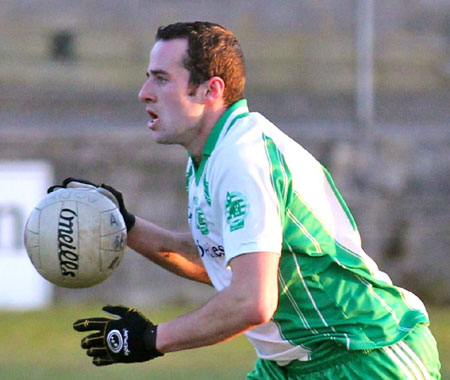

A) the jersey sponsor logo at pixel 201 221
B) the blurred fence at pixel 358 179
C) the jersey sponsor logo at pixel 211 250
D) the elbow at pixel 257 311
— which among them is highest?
the jersey sponsor logo at pixel 201 221

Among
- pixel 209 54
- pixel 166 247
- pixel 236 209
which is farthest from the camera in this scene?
pixel 166 247

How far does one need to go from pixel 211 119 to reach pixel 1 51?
8458 millimetres

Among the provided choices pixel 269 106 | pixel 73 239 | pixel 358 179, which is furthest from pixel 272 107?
pixel 73 239

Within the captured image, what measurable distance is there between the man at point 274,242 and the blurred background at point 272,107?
7.52 meters

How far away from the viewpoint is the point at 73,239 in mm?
4492

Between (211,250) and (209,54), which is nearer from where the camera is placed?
(209,54)

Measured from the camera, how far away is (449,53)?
41.7 ft

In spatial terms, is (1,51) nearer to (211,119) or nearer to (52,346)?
(52,346)

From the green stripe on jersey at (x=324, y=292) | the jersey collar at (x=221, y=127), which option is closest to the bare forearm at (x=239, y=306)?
the green stripe on jersey at (x=324, y=292)

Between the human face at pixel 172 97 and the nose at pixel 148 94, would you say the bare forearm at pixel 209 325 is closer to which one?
the human face at pixel 172 97

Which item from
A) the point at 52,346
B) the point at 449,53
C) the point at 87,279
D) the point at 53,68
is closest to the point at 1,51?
the point at 53,68

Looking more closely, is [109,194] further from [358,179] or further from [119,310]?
[358,179]

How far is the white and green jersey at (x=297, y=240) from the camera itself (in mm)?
3979

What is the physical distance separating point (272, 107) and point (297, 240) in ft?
27.4
